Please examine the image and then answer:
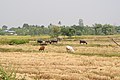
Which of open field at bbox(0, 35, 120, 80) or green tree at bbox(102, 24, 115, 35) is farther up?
green tree at bbox(102, 24, 115, 35)

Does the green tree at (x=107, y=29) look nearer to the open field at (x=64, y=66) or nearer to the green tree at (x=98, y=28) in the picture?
the green tree at (x=98, y=28)


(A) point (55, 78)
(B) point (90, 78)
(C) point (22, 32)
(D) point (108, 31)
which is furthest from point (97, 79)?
(C) point (22, 32)

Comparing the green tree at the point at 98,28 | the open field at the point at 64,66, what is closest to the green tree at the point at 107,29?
the green tree at the point at 98,28

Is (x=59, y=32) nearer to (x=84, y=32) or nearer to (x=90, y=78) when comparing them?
(x=84, y=32)

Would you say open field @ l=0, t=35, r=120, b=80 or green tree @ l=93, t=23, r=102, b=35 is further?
green tree @ l=93, t=23, r=102, b=35

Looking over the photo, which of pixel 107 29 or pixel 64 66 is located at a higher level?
pixel 107 29

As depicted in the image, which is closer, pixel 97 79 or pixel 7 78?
pixel 7 78

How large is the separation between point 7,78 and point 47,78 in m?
8.30

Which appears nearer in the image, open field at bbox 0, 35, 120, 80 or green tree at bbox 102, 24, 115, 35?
open field at bbox 0, 35, 120, 80

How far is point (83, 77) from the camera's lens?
14422 mm

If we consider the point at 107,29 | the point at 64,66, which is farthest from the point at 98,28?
the point at 64,66

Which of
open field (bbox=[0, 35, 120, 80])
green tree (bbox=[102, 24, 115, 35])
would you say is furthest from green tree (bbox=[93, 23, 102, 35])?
open field (bbox=[0, 35, 120, 80])

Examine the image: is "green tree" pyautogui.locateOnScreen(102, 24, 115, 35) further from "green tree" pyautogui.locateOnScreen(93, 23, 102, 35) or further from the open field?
the open field

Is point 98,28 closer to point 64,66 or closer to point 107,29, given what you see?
point 107,29
